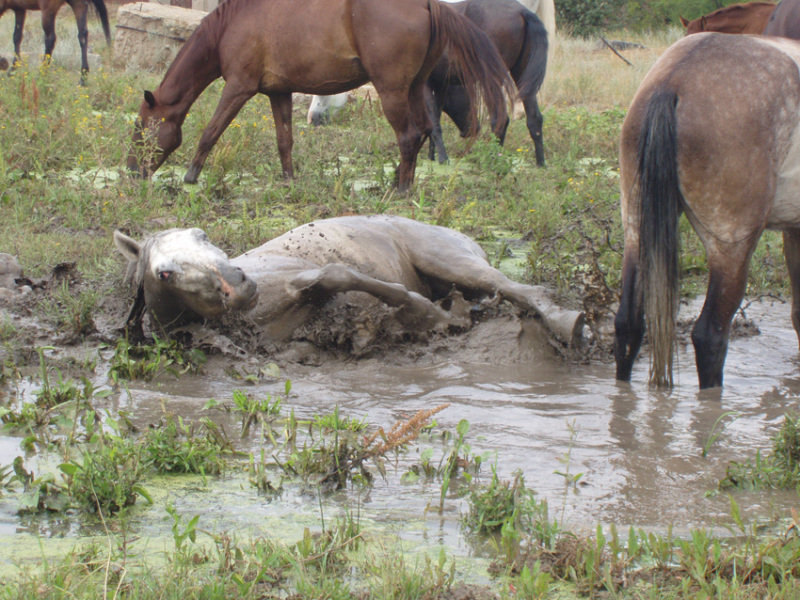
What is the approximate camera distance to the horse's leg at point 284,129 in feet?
28.1

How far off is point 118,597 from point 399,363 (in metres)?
2.81

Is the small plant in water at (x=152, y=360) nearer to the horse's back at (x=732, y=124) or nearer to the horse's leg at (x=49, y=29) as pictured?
the horse's back at (x=732, y=124)

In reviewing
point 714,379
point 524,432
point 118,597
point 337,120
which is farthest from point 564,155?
point 118,597

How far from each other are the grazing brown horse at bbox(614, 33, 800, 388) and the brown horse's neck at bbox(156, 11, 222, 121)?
5259mm

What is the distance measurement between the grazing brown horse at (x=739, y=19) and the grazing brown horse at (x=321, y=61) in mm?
1942

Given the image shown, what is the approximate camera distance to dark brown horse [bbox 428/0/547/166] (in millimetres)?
10039

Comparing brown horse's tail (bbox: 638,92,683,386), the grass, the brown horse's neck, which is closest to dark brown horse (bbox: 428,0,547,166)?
the grass

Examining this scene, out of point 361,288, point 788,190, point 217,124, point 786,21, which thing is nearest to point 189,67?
point 217,124

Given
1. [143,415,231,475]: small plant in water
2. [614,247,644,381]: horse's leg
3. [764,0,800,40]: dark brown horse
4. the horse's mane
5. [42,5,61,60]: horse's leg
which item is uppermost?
[42,5,61,60]: horse's leg

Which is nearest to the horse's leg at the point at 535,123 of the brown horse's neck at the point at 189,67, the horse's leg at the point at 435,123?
the horse's leg at the point at 435,123

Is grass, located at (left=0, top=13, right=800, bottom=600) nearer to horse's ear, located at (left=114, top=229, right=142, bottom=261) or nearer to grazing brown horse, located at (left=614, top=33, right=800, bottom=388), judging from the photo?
horse's ear, located at (left=114, top=229, right=142, bottom=261)

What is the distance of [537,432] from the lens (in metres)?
3.57

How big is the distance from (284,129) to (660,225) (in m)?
5.17

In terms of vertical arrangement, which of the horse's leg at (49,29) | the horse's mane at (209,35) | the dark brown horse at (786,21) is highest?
the horse's leg at (49,29)
